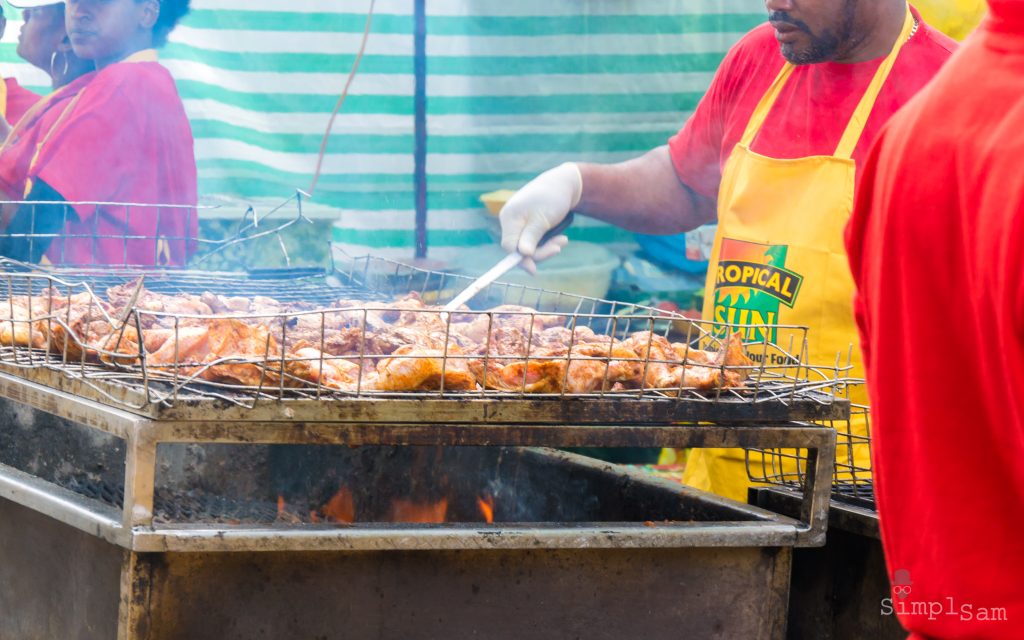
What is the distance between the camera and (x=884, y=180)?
139cm

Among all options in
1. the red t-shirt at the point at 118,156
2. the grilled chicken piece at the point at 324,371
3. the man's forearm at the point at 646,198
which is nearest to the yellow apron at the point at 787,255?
the man's forearm at the point at 646,198

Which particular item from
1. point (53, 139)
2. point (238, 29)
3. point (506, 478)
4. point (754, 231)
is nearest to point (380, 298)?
point (506, 478)

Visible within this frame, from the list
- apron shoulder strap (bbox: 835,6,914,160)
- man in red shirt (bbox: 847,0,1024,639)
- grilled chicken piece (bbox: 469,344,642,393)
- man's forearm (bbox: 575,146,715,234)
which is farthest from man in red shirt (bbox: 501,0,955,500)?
man in red shirt (bbox: 847,0,1024,639)

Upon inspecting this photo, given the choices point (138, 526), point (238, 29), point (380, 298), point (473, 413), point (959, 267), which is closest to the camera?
point (959, 267)

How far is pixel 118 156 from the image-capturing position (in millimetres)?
5453

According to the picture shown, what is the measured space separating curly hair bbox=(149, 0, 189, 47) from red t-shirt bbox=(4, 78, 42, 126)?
675mm

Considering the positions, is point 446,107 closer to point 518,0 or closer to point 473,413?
point 518,0

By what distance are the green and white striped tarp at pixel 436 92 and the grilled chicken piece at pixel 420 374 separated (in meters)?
3.35

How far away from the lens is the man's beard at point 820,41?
3400 millimetres

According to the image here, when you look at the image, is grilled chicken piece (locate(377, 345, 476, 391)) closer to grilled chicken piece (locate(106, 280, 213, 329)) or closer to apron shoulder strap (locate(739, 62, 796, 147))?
grilled chicken piece (locate(106, 280, 213, 329))

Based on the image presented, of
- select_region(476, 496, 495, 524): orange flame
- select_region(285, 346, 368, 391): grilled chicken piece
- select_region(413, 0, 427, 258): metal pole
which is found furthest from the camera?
select_region(413, 0, 427, 258): metal pole

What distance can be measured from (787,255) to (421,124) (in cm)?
255

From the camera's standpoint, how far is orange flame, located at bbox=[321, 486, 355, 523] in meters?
3.22

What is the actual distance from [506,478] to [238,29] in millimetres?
3076
